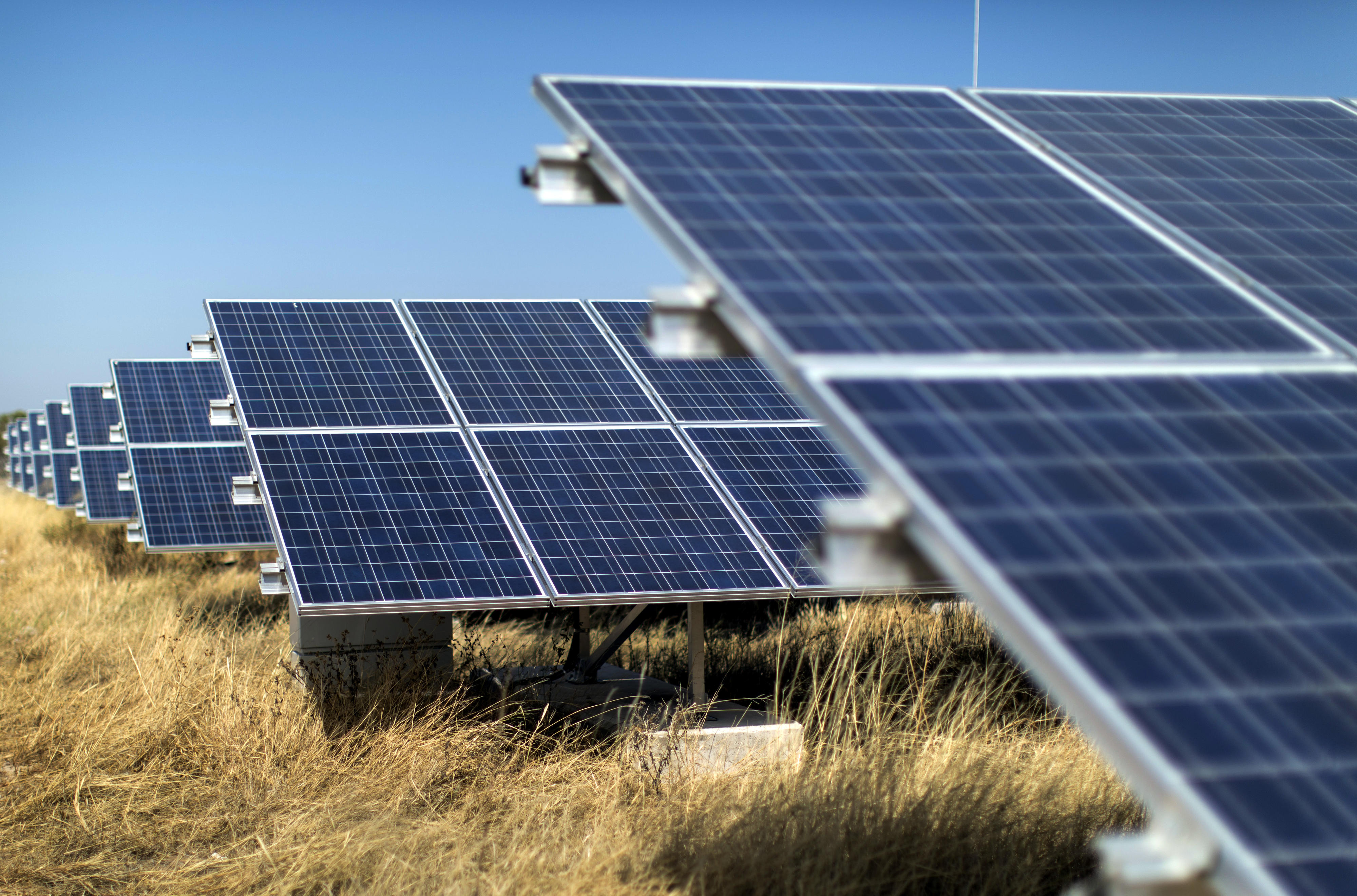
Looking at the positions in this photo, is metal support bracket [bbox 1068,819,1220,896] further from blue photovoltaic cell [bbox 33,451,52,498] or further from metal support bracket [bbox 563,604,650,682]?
blue photovoltaic cell [bbox 33,451,52,498]

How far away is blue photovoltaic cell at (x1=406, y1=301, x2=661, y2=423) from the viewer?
37.1ft

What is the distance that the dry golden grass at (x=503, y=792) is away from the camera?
6.72 m

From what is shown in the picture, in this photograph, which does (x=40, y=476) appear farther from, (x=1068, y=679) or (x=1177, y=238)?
(x=1068, y=679)

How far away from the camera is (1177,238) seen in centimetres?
541

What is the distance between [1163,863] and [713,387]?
32.8 feet

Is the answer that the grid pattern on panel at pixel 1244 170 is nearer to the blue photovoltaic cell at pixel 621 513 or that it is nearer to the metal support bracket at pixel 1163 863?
the metal support bracket at pixel 1163 863

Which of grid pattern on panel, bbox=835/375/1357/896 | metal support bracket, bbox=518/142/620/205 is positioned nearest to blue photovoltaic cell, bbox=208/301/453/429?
metal support bracket, bbox=518/142/620/205

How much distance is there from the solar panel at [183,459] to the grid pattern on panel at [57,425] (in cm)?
954

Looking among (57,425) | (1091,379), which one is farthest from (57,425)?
(1091,379)

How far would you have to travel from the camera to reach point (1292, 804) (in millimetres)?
2674

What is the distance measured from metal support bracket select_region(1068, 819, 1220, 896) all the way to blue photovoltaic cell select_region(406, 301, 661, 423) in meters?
8.81

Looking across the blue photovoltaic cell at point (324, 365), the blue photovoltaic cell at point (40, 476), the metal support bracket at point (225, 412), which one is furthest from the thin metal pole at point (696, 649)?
the blue photovoltaic cell at point (40, 476)

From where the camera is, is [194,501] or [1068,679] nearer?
[1068,679]

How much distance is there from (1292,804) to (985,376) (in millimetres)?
1599
